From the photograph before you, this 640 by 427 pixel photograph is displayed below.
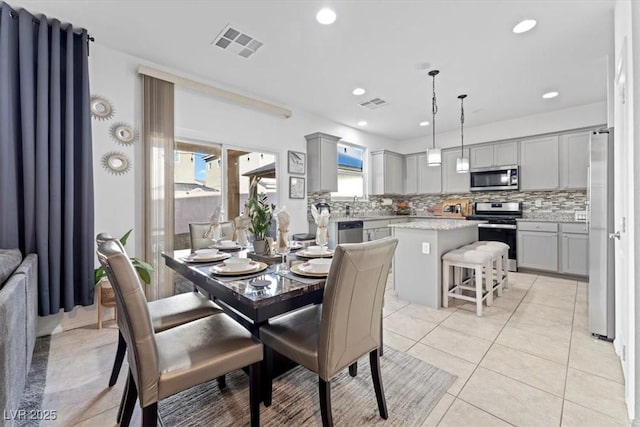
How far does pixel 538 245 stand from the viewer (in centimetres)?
455

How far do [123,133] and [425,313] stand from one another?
3805 mm

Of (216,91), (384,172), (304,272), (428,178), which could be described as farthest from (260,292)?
(428,178)

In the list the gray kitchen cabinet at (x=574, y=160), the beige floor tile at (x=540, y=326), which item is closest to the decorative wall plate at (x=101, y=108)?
the beige floor tile at (x=540, y=326)

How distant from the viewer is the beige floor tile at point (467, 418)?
1.48 m

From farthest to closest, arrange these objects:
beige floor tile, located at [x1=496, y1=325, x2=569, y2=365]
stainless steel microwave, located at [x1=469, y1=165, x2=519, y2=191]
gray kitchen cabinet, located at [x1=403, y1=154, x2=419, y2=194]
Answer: gray kitchen cabinet, located at [x1=403, y1=154, x2=419, y2=194], stainless steel microwave, located at [x1=469, y1=165, x2=519, y2=191], beige floor tile, located at [x1=496, y1=325, x2=569, y2=365]

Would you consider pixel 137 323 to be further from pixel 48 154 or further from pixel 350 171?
pixel 350 171

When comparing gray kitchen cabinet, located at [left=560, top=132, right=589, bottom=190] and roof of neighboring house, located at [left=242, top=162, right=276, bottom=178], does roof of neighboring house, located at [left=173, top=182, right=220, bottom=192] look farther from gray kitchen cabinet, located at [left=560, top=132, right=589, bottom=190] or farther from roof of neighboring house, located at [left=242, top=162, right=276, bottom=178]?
gray kitchen cabinet, located at [left=560, top=132, right=589, bottom=190]

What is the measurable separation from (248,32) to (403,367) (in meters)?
3.22

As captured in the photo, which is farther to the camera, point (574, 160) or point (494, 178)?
point (494, 178)

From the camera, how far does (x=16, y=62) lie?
237cm

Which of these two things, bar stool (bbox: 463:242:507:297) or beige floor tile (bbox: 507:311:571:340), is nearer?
beige floor tile (bbox: 507:311:571:340)

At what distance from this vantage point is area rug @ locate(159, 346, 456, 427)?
151cm

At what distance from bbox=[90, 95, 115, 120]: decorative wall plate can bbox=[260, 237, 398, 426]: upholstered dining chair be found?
288cm

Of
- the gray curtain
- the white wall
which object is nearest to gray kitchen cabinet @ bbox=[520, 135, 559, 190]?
the white wall
